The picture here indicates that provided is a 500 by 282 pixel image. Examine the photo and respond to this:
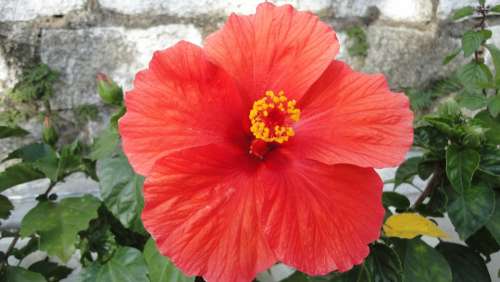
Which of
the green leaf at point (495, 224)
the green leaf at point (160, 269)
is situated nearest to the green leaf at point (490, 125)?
the green leaf at point (495, 224)

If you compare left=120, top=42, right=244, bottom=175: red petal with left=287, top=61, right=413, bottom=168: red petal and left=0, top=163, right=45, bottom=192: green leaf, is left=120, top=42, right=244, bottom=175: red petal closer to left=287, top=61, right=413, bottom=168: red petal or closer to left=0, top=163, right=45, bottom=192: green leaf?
left=287, top=61, right=413, bottom=168: red petal

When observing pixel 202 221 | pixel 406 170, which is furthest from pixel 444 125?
pixel 202 221

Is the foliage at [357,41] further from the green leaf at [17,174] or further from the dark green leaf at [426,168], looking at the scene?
the green leaf at [17,174]

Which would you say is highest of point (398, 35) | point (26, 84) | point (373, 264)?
point (398, 35)

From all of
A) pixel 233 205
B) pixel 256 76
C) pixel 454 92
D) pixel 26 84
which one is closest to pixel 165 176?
pixel 233 205

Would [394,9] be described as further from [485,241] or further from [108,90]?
[108,90]

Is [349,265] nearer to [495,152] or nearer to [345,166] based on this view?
[345,166]

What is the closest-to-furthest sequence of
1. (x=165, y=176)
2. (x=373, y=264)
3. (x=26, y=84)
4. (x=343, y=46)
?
1. (x=165, y=176)
2. (x=373, y=264)
3. (x=26, y=84)
4. (x=343, y=46)
